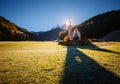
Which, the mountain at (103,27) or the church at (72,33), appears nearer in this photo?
the church at (72,33)

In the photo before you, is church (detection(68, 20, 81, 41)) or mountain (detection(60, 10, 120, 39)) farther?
mountain (detection(60, 10, 120, 39))

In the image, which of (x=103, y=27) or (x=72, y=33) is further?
(x=103, y=27)

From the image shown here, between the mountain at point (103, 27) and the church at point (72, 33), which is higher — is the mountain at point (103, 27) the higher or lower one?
the higher one

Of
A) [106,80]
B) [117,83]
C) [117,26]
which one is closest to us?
[117,83]

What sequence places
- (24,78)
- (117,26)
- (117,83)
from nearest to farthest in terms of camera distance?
(117,83) < (24,78) < (117,26)

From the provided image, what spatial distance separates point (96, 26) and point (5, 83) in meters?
100

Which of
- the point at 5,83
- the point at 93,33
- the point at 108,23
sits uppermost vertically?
the point at 108,23

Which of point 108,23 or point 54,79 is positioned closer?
point 54,79

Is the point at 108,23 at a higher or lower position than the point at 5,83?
higher

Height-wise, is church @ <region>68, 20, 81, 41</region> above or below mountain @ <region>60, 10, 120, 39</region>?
below

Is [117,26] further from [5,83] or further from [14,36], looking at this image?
[5,83]

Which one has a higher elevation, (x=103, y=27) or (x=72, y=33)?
(x=103, y=27)

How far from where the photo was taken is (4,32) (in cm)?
11869

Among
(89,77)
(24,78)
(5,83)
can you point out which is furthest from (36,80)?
(89,77)
